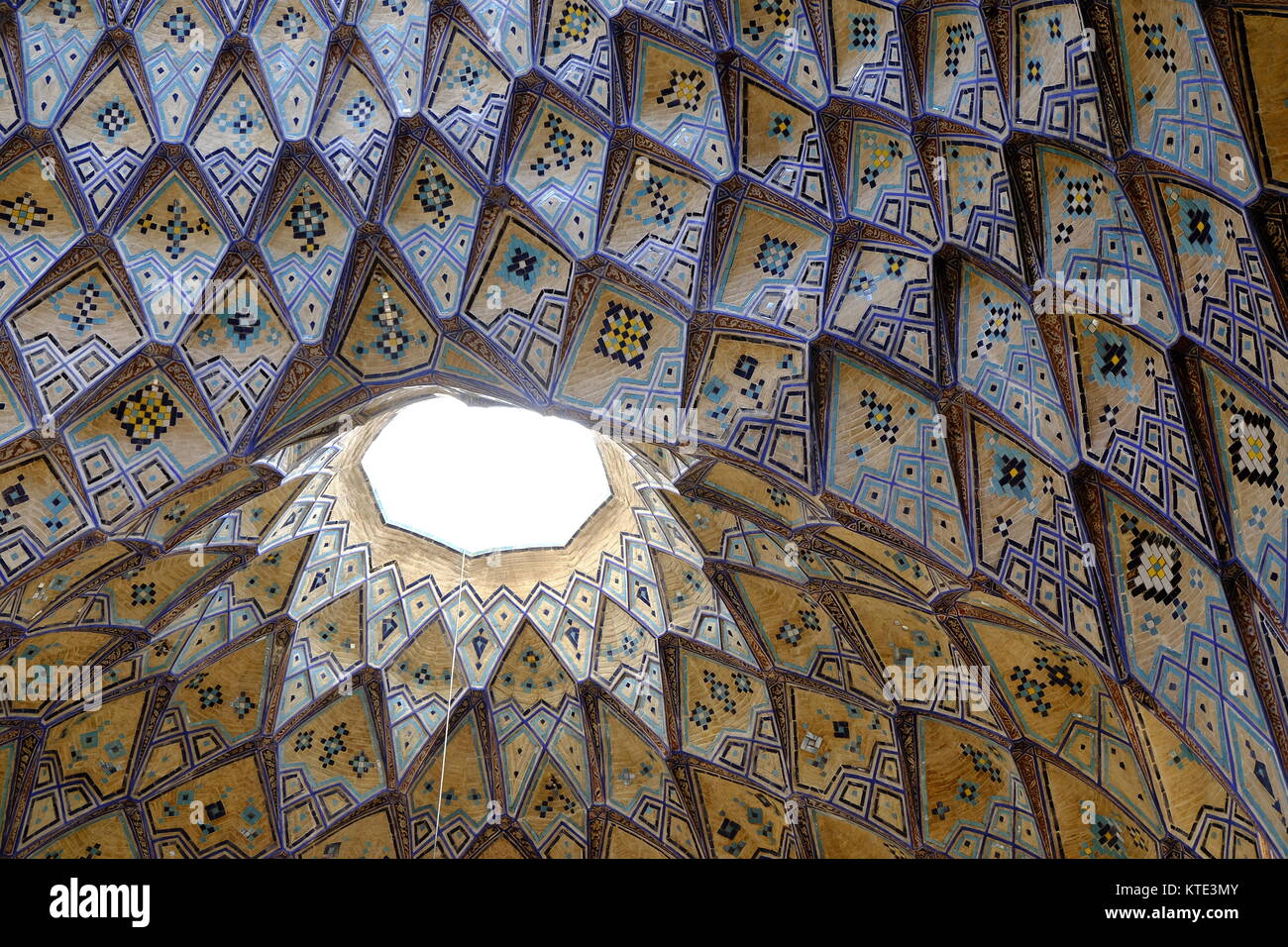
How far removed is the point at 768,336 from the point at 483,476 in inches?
234

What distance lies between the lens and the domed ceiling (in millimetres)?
9867

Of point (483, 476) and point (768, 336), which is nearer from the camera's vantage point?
point (768, 336)

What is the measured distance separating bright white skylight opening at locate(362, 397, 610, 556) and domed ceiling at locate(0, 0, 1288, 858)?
143 cm

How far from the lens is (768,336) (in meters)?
11.8

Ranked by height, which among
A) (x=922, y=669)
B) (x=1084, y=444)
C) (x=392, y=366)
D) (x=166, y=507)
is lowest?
(x=922, y=669)

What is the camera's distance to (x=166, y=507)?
40.1 ft

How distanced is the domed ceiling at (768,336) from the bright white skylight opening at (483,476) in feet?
4.70

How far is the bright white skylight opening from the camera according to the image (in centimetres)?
1584

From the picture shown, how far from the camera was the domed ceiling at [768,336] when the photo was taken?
32.4ft

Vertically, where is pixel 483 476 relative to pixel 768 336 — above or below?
above

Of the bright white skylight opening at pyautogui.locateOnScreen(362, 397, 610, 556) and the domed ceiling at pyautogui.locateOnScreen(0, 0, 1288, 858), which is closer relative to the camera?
the domed ceiling at pyautogui.locateOnScreen(0, 0, 1288, 858)

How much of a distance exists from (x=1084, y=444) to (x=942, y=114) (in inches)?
109
